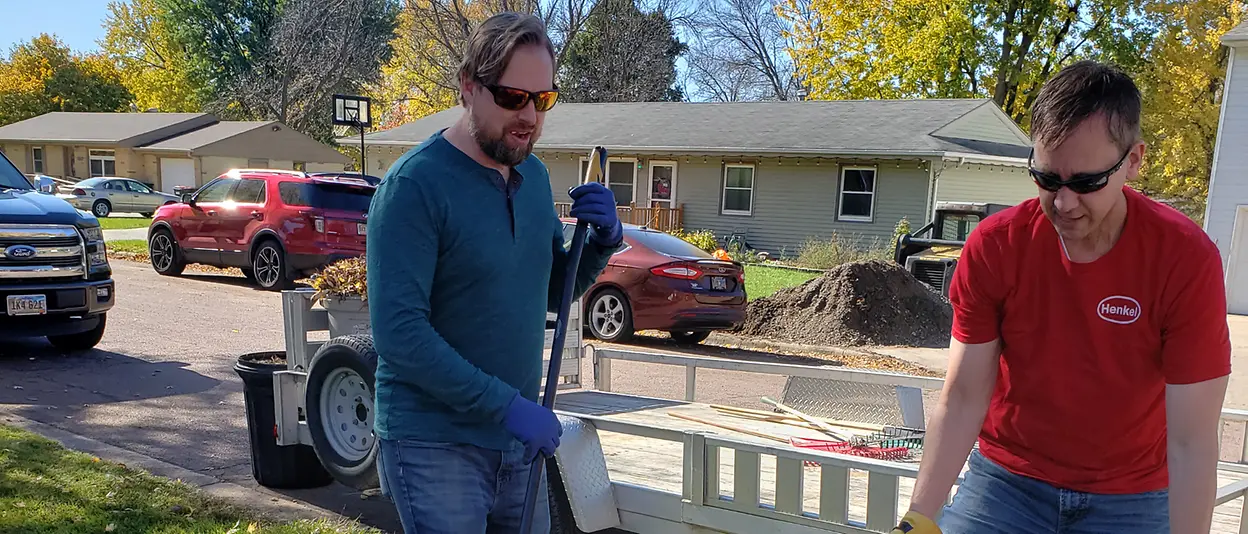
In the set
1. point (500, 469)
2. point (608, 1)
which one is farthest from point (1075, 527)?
point (608, 1)

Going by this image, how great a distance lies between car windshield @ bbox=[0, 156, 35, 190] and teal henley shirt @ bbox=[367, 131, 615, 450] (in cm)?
809

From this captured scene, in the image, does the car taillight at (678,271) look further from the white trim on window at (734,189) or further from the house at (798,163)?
the white trim on window at (734,189)

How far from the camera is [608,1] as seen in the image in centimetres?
3716

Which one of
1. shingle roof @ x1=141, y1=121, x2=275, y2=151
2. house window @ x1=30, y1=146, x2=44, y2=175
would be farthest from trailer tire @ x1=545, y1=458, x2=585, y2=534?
house window @ x1=30, y1=146, x2=44, y2=175

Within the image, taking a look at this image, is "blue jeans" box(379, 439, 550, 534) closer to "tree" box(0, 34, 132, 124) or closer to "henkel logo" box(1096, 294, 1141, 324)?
"henkel logo" box(1096, 294, 1141, 324)

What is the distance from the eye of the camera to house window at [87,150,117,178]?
44531 millimetres

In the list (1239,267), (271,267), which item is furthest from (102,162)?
(1239,267)

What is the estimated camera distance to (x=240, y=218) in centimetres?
1502

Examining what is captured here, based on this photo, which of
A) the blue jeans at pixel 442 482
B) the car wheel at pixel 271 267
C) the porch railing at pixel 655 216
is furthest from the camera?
the porch railing at pixel 655 216

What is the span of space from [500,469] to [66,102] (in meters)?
60.9

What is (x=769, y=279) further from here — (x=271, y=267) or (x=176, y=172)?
(x=176, y=172)

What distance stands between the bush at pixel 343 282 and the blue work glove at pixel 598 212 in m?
2.34

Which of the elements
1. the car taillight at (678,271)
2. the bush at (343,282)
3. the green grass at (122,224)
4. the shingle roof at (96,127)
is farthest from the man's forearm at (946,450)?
the shingle roof at (96,127)

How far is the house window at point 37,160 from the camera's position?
46.3 meters
